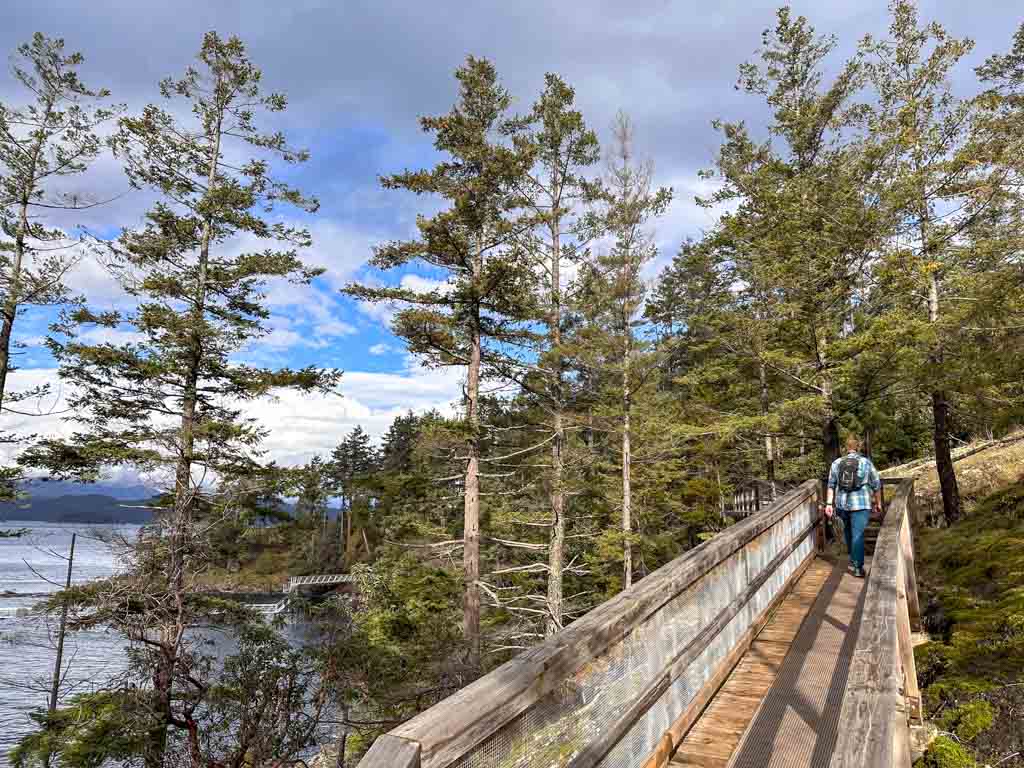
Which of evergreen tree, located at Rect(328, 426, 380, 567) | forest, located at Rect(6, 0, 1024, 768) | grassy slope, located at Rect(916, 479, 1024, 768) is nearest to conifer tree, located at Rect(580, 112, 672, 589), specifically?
forest, located at Rect(6, 0, 1024, 768)

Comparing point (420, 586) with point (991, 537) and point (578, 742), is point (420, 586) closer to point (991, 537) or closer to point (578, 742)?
point (991, 537)

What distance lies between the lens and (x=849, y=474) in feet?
23.4

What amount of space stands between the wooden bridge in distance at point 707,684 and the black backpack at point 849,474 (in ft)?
3.09

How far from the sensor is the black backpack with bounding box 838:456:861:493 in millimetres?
7090

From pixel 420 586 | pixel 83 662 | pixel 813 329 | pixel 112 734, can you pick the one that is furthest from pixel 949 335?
pixel 83 662

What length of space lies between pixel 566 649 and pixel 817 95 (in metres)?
19.1

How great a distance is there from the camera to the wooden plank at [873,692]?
152 cm

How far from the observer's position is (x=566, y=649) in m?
2.12

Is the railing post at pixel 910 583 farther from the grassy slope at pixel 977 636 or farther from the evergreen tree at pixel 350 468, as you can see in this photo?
the evergreen tree at pixel 350 468

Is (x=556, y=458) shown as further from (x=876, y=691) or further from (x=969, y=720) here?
(x=876, y=691)

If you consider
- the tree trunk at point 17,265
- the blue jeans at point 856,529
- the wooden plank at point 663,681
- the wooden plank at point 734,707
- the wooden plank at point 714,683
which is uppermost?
the tree trunk at point 17,265

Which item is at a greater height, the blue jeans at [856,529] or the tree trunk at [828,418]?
the tree trunk at [828,418]

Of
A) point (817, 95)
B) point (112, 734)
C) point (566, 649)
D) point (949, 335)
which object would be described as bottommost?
point (112, 734)

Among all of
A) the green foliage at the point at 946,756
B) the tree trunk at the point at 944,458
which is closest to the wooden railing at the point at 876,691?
the green foliage at the point at 946,756
